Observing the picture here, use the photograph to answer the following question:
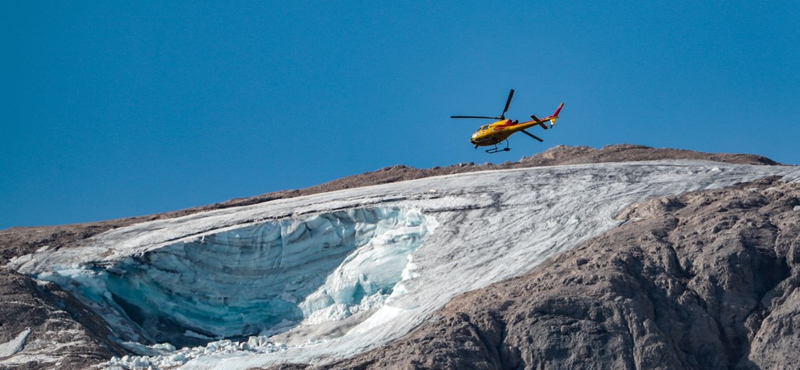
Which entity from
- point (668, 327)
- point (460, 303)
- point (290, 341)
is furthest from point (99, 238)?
point (668, 327)

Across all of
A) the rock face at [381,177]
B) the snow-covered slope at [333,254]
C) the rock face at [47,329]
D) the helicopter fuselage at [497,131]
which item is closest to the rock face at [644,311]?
the snow-covered slope at [333,254]

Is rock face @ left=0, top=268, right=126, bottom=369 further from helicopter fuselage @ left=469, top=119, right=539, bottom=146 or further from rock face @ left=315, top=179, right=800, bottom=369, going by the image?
helicopter fuselage @ left=469, top=119, right=539, bottom=146

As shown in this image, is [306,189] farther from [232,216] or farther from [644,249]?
[644,249]

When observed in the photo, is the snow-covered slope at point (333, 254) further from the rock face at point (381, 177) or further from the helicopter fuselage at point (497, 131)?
the helicopter fuselage at point (497, 131)

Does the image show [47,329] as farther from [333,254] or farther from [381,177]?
[381,177]

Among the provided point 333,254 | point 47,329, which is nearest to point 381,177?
point 333,254

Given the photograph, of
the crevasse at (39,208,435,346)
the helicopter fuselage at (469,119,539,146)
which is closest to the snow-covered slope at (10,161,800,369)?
the crevasse at (39,208,435,346)
